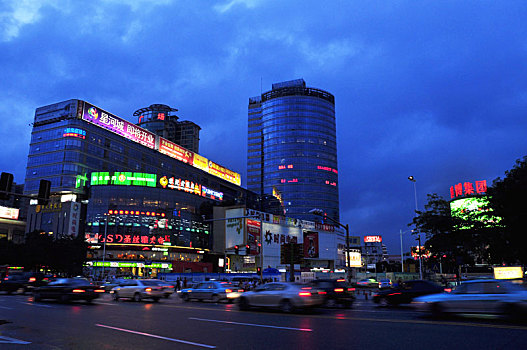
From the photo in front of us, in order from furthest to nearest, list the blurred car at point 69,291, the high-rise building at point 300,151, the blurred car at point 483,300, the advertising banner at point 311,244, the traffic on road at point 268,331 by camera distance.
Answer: the high-rise building at point 300,151 < the advertising banner at point 311,244 < the blurred car at point 69,291 < the blurred car at point 483,300 < the traffic on road at point 268,331

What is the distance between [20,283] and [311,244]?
102128mm

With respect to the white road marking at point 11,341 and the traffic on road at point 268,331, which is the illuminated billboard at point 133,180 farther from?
the white road marking at point 11,341

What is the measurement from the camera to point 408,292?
73.5 feet

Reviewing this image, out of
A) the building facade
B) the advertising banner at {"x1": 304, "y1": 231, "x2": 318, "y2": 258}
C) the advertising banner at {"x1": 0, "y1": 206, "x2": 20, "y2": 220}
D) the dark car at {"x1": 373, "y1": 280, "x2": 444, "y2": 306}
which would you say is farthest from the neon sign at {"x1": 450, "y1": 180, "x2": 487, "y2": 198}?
the advertising banner at {"x1": 0, "y1": 206, "x2": 20, "y2": 220}

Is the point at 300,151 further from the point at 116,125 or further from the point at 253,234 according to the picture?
the point at 116,125

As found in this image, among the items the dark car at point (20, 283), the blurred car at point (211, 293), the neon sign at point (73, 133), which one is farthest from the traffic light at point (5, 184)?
the neon sign at point (73, 133)

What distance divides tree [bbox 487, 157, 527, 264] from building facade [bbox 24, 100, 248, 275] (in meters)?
68.0

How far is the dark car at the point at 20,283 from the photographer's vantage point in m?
31.8

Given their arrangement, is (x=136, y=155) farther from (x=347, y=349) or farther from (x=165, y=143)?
(x=347, y=349)

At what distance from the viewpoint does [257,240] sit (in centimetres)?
11100

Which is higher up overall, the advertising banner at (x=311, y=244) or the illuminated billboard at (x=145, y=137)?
the illuminated billboard at (x=145, y=137)

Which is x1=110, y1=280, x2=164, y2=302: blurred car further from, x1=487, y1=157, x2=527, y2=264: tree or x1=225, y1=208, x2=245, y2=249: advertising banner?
x1=225, y1=208, x2=245, y2=249: advertising banner

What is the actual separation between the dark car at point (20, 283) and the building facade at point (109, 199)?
5336cm

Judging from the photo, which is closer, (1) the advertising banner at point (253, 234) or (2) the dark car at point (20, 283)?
(2) the dark car at point (20, 283)
